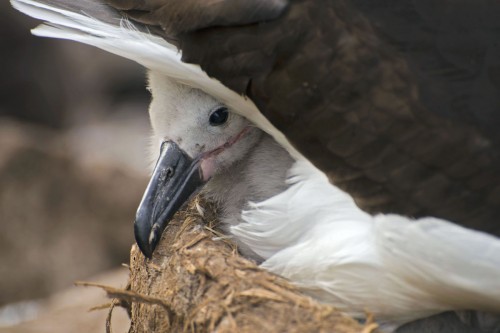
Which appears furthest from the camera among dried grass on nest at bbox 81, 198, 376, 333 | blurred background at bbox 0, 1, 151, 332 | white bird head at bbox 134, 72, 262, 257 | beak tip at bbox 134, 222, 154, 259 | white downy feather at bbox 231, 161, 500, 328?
blurred background at bbox 0, 1, 151, 332

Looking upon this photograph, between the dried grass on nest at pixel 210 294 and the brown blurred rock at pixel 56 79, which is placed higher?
the dried grass on nest at pixel 210 294

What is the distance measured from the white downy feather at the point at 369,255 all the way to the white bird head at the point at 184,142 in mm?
312

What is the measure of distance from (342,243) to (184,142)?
0.86m

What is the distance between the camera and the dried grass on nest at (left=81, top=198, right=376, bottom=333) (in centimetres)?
360

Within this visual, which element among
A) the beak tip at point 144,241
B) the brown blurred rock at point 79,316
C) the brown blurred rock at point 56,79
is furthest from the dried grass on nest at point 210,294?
the brown blurred rock at point 56,79

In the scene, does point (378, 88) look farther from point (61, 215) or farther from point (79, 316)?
point (61, 215)

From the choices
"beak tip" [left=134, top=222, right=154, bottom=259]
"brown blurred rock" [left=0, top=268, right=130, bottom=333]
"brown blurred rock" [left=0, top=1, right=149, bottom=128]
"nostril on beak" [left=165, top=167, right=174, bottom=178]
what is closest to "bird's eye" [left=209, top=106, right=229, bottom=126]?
"nostril on beak" [left=165, top=167, right=174, bottom=178]

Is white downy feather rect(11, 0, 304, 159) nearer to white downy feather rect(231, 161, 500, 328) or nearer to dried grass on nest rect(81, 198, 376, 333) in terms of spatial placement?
white downy feather rect(231, 161, 500, 328)

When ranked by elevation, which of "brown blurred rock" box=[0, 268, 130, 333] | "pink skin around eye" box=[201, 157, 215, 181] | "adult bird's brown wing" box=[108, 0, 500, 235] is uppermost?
"adult bird's brown wing" box=[108, 0, 500, 235]

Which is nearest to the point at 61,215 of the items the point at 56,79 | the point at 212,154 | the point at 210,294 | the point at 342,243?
the point at 56,79

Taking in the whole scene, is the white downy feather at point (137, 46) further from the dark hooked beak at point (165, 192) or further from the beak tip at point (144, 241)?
the beak tip at point (144, 241)

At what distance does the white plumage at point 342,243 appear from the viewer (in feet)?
11.2

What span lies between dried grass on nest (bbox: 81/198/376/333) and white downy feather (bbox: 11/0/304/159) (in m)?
0.49

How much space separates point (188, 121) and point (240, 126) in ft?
0.70
